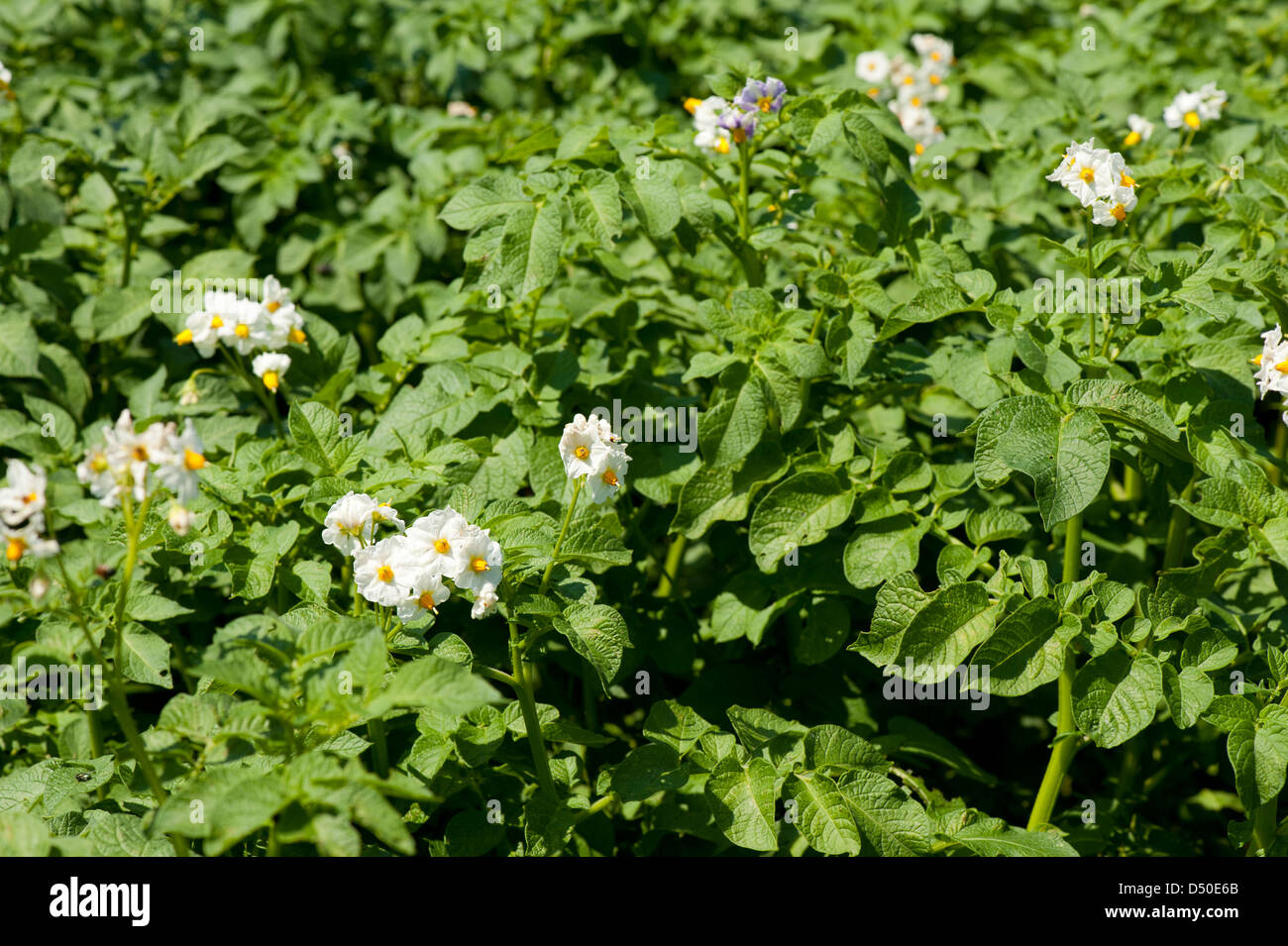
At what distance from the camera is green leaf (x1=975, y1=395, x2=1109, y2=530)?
196 cm

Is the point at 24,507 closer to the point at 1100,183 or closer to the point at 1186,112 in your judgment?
the point at 1100,183

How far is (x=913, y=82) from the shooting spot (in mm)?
3795

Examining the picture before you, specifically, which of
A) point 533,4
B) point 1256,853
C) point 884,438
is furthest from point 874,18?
point 1256,853

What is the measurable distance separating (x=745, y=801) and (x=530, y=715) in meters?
0.40

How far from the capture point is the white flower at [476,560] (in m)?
1.89

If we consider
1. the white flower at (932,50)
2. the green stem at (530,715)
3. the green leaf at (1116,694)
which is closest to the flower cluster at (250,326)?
the green stem at (530,715)

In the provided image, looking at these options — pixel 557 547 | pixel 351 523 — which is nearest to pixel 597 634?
pixel 557 547

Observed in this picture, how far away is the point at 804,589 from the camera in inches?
96.7

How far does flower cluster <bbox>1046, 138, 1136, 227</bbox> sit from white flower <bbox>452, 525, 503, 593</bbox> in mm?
1261

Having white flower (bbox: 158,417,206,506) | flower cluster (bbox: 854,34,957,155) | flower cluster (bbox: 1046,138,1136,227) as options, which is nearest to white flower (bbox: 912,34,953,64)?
flower cluster (bbox: 854,34,957,155)

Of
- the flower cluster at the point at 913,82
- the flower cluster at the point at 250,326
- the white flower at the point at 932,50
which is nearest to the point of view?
the flower cluster at the point at 250,326

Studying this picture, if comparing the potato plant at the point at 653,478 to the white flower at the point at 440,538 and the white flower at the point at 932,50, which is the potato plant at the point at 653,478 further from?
the white flower at the point at 932,50

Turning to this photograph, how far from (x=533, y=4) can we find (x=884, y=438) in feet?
7.36
